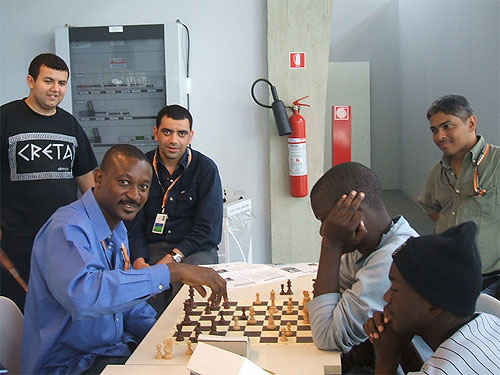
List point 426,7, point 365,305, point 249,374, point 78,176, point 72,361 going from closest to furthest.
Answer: point 249,374
point 365,305
point 72,361
point 78,176
point 426,7

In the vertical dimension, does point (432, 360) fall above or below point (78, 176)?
below

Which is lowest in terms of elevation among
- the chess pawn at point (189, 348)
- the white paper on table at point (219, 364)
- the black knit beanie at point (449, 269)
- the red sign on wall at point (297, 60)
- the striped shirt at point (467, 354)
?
the chess pawn at point (189, 348)

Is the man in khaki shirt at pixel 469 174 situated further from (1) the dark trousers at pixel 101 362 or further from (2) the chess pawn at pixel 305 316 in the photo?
(1) the dark trousers at pixel 101 362

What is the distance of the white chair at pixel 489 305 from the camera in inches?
74.7

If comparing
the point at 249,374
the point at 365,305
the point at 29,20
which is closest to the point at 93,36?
the point at 29,20

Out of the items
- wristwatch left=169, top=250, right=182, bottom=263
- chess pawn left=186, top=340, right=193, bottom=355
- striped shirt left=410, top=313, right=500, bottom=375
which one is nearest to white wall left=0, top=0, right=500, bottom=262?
wristwatch left=169, top=250, right=182, bottom=263

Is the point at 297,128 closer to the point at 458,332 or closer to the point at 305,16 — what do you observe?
the point at 305,16

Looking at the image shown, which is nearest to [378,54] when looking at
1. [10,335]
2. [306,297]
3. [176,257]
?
[176,257]

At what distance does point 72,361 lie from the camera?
75.9 inches

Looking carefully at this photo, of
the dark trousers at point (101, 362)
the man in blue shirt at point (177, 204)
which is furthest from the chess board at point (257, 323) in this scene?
the man in blue shirt at point (177, 204)

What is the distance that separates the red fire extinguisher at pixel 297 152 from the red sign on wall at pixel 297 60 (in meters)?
0.28

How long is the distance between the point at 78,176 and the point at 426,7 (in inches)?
226

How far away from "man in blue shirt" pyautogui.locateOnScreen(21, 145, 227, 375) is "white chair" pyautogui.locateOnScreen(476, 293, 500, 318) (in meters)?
0.94

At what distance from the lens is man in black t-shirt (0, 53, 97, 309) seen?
3375 millimetres
